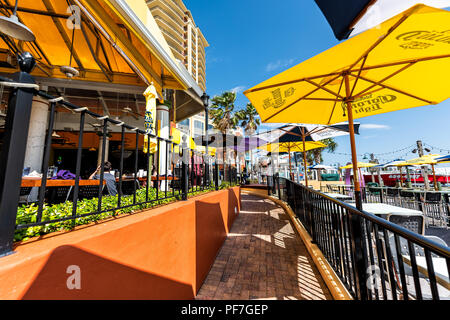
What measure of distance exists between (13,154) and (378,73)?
451 cm

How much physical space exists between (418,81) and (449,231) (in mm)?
5598

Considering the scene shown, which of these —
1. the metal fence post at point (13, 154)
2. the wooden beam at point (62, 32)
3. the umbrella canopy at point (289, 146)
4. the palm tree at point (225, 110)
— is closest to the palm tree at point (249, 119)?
the palm tree at point (225, 110)

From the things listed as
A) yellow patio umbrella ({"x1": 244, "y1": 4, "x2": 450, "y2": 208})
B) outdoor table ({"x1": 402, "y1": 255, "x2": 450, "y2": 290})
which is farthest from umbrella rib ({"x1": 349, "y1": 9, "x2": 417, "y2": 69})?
outdoor table ({"x1": 402, "y1": 255, "x2": 450, "y2": 290})

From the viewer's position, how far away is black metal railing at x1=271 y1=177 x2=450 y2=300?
1.14 meters

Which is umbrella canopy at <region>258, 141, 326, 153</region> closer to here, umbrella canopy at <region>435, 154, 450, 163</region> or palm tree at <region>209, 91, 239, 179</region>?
umbrella canopy at <region>435, 154, 450, 163</region>

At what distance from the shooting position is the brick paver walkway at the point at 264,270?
2.53 metres

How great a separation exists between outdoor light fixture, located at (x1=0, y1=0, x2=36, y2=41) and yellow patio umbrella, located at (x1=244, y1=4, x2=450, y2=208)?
154 inches

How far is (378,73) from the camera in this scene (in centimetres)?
297

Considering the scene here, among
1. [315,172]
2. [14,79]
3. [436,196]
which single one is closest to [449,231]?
[436,196]

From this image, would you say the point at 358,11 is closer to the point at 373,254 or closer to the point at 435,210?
the point at 373,254

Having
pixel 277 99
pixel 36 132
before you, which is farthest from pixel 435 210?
pixel 36 132

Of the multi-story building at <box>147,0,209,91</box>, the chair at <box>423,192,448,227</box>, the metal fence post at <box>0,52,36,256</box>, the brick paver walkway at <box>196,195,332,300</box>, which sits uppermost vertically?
the multi-story building at <box>147,0,209,91</box>
